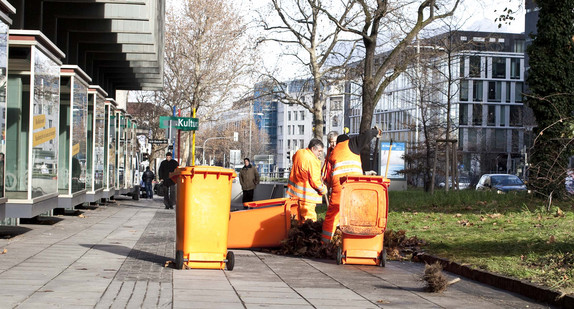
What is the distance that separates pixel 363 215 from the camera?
1144 cm

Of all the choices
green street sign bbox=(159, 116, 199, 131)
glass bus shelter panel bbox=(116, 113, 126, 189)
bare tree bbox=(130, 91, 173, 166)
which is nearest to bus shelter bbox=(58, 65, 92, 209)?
green street sign bbox=(159, 116, 199, 131)

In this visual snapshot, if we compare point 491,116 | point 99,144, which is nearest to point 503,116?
point 491,116

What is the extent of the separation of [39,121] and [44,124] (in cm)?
45

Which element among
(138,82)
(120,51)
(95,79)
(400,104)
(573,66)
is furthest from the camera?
(400,104)

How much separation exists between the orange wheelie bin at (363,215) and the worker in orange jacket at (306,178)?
1817mm

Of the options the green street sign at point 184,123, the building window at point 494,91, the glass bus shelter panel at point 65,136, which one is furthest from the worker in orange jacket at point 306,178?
the building window at point 494,91

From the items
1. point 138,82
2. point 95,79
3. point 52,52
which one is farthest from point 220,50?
point 52,52

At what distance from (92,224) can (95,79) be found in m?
12.8

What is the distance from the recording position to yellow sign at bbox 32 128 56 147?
13852 millimetres

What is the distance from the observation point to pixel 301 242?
41.6 feet

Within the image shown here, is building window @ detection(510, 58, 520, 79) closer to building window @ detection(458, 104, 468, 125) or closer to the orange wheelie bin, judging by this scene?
building window @ detection(458, 104, 468, 125)

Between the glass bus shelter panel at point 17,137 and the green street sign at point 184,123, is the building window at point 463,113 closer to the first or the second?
the green street sign at point 184,123

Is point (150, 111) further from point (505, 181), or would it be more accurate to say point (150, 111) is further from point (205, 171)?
point (205, 171)

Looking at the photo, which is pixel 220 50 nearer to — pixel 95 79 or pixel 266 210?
pixel 95 79
